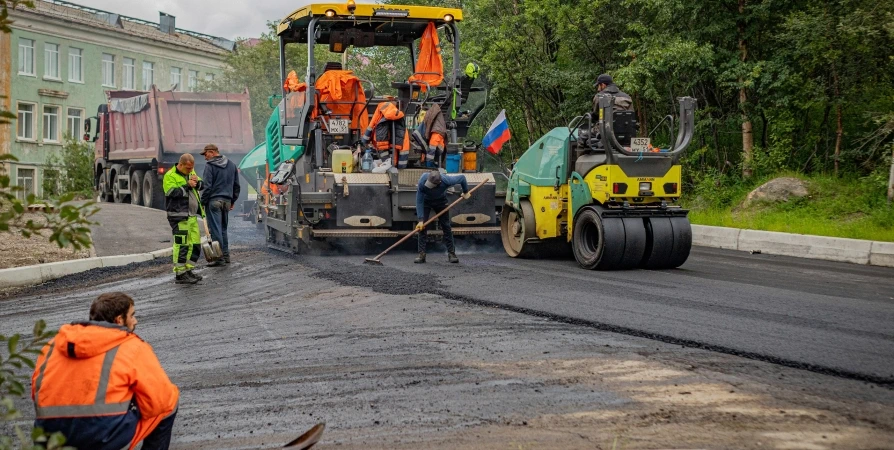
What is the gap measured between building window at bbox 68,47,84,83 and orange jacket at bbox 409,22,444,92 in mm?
35624

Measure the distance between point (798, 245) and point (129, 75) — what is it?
41609mm

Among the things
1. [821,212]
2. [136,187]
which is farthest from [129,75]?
[821,212]

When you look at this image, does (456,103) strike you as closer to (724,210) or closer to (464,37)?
(724,210)

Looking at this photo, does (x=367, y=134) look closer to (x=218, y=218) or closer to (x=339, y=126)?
(x=339, y=126)

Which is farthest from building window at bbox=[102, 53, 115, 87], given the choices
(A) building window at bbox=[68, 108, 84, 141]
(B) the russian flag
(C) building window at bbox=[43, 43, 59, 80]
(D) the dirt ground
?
(B) the russian flag

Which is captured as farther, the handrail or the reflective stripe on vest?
the handrail

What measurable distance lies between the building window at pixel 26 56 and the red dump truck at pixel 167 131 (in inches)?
803

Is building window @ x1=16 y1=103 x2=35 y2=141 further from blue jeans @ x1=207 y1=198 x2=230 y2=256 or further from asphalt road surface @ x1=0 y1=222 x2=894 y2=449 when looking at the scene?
asphalt road surface @ x1=0 y1=222 x2=894 y2=449

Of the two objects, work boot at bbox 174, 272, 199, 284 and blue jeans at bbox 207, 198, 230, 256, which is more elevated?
blue jeans at bbox 207, 198, 230, 256

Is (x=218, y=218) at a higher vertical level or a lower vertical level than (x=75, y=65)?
lower

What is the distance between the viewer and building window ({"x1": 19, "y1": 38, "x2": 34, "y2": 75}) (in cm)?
4231

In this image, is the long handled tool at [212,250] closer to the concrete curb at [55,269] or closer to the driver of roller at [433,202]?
the concrete curb at [55,269]

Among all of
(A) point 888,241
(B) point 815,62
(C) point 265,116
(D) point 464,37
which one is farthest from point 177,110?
(A) point 888,241

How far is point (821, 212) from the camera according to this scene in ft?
48.1
